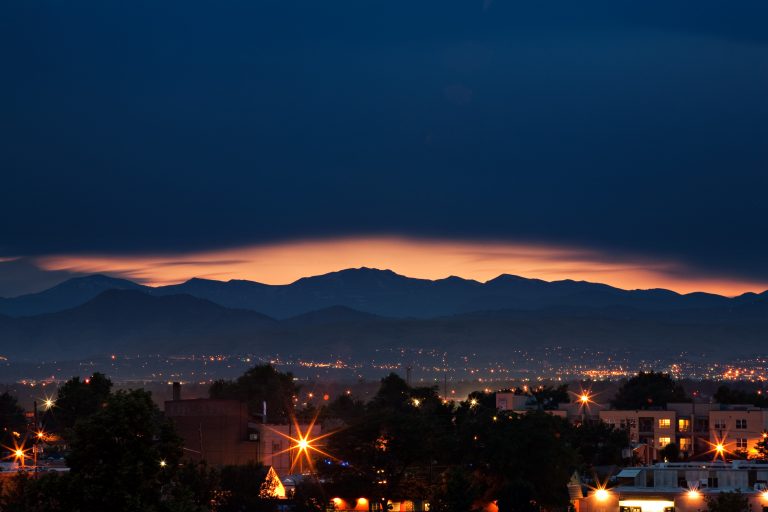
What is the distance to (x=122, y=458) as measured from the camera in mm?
45125

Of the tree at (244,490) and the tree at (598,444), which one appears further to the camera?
the tree at (598,444)

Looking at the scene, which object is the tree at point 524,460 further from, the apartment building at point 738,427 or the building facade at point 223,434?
the apartment building at point 738,427

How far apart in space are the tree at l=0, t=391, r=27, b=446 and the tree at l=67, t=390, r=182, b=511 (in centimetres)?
8684

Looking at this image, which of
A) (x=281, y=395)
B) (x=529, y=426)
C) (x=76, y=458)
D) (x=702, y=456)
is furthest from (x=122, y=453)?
(x=281, y=395)

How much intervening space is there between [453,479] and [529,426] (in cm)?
1611

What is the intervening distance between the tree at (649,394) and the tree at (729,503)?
3737 inches

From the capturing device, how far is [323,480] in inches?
3524

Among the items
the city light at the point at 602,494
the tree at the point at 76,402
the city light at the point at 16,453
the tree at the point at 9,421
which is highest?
the tree at the point at 76,402

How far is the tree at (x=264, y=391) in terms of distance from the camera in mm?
174750

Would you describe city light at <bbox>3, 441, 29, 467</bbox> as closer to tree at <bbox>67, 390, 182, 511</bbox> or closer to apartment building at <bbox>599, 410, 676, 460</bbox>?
tree at <bbox>67, 390, 182, 511</bbox>

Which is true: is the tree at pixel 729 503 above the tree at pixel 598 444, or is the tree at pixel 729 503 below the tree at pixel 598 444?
below

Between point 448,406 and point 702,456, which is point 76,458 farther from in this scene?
point 448,406

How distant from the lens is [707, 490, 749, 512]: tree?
76.2 m

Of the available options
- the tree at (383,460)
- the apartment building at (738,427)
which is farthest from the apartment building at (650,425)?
the tree at (383,460)
